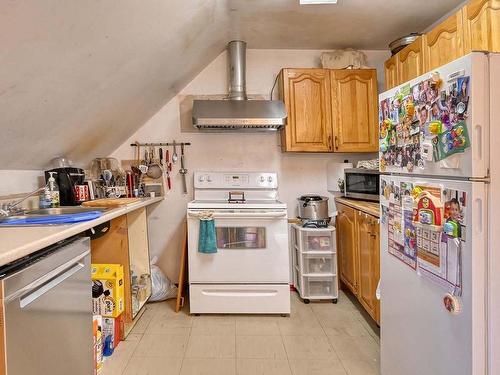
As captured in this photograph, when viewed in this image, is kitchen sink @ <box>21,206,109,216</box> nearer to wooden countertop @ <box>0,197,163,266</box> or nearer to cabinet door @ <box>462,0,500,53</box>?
wooden countertop @ <box>0,197,163,266</box>

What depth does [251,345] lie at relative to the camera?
2023mm

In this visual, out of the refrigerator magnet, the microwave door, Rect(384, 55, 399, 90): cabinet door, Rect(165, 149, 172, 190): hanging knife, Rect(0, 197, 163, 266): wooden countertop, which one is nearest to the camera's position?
Rect(0, 197, 163, 266): wooden countertop

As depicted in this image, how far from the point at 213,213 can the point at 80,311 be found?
1.16m

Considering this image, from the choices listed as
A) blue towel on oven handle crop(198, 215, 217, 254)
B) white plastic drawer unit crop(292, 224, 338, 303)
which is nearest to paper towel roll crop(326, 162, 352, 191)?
white plastic drawer unit crop(292, 224, 338, 303)

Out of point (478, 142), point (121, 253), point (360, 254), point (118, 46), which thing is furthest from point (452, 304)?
point (121, 253)

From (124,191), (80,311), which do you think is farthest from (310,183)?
(80,311)

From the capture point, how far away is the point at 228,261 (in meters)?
2.39

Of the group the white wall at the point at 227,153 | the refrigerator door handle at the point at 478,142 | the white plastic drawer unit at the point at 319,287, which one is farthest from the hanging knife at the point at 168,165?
the refrigerator door handle at the point at 478,142

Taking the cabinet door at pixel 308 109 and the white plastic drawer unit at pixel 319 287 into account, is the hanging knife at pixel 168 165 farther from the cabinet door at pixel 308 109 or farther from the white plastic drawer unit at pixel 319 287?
the white plastic drawer unit at pixel 319 287

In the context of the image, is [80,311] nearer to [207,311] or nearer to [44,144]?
[44,144]

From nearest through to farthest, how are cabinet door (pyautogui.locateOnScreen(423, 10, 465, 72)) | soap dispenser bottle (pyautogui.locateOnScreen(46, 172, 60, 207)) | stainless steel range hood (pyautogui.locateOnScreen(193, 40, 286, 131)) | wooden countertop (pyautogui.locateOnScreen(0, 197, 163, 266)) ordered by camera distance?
1. wooden countertop (pyautogui.locateOnScreen(0, 197, 163, 266))
2. cabinet door (pyautogui.locateOnScreen(423, 10, 465, 72))
3. soap dispenser bottle (pyautogui.locateOnScreen(46, 172, 60, 207))
4. stainless steel range hood (pyautogui.locateOnScreen(193, 40, 286, 131))

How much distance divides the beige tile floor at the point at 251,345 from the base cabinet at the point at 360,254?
211 millimetres

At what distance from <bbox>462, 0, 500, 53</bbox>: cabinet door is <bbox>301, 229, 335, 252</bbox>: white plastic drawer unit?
1550 millimetres

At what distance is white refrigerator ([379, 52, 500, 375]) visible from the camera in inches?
37.8
